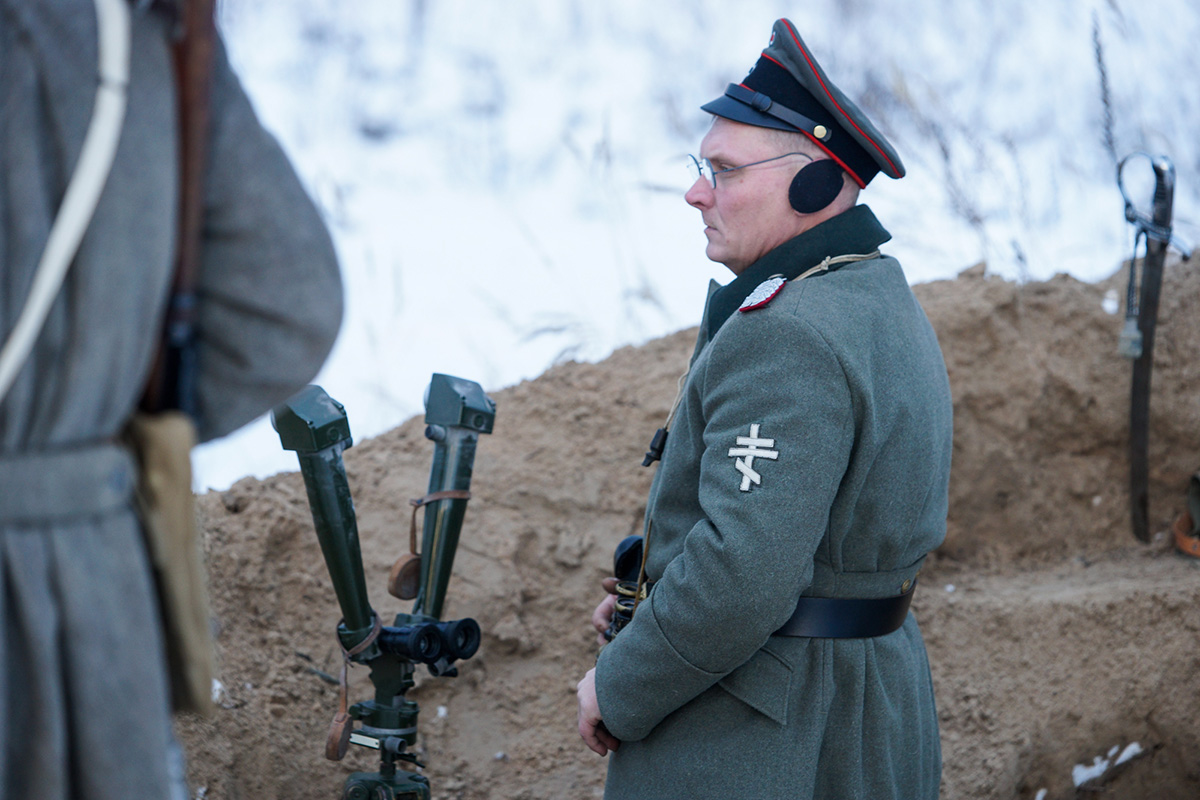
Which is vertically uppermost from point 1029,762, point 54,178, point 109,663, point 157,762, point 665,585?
point 54,178

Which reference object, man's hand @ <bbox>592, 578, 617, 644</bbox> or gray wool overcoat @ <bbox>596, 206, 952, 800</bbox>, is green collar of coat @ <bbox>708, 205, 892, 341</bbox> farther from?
man's hand @ <bbox>592, 578, 617, 644</bbox>

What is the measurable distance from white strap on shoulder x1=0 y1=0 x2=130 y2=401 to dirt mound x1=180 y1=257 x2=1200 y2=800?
2.23 meters

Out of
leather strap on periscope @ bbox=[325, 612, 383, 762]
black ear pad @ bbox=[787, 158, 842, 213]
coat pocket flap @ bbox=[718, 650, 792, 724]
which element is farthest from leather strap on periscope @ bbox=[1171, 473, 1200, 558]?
leather strap on periscope @ bbox=[325, 612, 383, 762]

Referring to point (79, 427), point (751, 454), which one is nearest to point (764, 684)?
point (751, 454)

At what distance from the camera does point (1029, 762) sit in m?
3.40

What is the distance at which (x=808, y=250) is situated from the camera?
1.82 meters

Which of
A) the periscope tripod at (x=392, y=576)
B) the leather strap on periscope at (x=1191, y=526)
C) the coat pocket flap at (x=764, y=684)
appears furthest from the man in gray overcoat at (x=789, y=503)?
the leather strap on periscope at (x=1191, y=526)

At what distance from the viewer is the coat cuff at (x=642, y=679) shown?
1.63 m

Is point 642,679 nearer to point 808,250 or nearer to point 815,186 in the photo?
point 808,250

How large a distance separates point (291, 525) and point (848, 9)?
4.75 meters

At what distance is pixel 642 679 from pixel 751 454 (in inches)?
16.3

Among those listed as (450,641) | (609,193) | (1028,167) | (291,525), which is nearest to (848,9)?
(1028,167)

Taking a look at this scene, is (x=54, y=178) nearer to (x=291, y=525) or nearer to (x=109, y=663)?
(x=109, y=663)

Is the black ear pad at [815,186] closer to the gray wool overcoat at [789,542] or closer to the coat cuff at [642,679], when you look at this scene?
the gray wool overcoat at [789,542]
